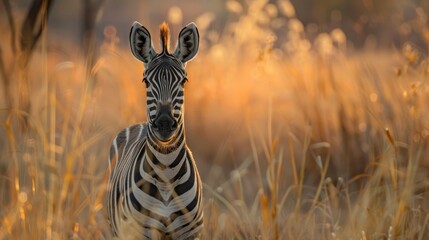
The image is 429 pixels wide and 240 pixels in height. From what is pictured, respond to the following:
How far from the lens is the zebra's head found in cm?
462

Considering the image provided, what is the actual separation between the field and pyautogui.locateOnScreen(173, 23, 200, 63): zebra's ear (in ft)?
1.27

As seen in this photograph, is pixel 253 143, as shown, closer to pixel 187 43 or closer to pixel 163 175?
pixel 163 175

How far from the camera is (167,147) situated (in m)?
4.82

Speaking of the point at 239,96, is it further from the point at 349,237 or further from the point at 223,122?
the point at 349,237

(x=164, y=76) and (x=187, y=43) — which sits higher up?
(x=187, y=43)

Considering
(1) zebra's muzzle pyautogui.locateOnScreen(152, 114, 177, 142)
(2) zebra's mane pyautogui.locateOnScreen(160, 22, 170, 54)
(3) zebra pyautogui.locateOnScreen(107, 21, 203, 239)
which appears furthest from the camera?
(2) zebra's mane pyautogui.locateOnScreen(160, 22, 170, 54)


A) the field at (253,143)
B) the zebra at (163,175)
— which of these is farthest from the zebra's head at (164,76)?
the field at (253,143)

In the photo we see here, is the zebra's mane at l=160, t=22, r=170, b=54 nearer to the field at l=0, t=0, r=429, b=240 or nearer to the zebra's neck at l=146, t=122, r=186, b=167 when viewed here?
the field at l=0, t=0, r=429, b=240

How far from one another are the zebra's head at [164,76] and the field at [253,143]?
0.70ft

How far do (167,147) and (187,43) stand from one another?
66cm

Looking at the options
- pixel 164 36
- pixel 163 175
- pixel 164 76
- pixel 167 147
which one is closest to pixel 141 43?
pixel 164 36

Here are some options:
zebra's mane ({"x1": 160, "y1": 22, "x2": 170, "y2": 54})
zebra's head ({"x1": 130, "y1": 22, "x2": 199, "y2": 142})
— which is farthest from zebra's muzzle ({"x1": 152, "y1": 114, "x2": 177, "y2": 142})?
zebra's mane ({"x1": 160, "y1": 22, "x2": 170, "y2": 54})

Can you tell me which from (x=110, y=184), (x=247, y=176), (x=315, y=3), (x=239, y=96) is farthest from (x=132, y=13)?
(x=110, y=184)

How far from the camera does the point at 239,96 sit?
10.6m
